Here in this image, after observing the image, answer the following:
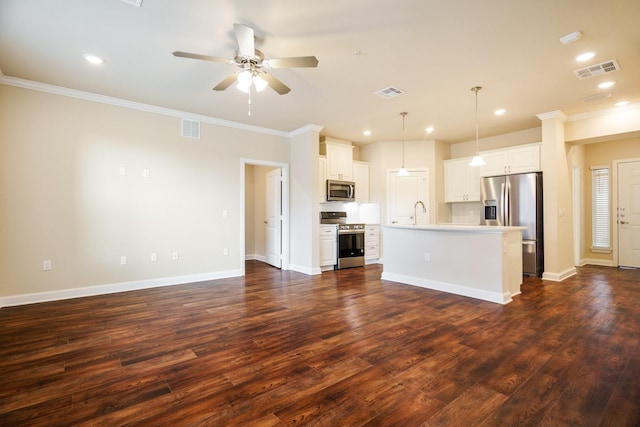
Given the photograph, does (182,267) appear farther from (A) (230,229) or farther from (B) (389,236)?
(B) (389,236)

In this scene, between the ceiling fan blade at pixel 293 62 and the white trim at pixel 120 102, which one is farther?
Answer: the white trim at pixel 120 102

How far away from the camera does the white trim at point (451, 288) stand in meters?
3.93

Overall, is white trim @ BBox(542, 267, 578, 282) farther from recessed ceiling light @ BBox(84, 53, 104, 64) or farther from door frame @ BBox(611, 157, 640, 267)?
recessed ceiling light @ BBox(84, 53, 104, 64)

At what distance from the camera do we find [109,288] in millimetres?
4457

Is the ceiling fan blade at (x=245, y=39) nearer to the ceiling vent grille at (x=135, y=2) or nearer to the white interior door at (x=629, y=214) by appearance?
the ceiling vent grille at (x=135, y=2)

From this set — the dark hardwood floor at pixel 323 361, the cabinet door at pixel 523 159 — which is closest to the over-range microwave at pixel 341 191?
the dark hardwood floor at pixel 323 361

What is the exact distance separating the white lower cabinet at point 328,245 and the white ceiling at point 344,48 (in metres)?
2.49

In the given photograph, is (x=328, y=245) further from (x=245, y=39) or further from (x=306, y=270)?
(x=245, y=39)

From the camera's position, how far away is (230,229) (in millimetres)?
5613

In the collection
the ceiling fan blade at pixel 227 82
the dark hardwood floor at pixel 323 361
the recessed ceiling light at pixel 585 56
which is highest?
the recessed ceiling light at pixel 585 56

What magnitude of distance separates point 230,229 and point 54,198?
8.17 feet

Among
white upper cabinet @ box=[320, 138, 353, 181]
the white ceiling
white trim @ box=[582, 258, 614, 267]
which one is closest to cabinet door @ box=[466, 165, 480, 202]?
the white ceiling

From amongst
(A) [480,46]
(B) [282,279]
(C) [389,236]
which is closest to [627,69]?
(A) [480,46]

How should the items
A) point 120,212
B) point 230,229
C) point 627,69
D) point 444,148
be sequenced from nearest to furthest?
1. point 627,69
2. point 120,212
3. point 230,229
4. point 444,148
